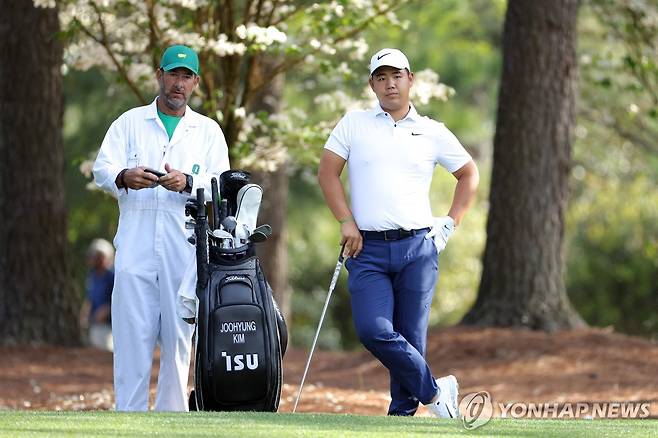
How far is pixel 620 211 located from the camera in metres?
27.6

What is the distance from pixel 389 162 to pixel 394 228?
364 mm

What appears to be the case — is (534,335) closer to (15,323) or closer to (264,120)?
(264,120)

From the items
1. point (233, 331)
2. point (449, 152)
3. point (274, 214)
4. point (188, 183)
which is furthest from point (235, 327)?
point (274, 214)

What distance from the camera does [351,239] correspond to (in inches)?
319

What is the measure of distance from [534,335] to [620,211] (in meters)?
14.7

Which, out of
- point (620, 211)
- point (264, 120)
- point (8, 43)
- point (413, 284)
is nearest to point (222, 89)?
point (264, 120)

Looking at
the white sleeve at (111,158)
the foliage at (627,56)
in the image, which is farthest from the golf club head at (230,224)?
the foliage at (627,56)

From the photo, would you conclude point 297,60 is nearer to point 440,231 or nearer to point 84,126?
point 440,231

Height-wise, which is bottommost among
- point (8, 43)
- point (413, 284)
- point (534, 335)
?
point (534, 335)

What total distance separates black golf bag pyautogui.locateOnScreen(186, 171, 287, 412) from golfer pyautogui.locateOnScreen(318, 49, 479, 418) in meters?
0.63

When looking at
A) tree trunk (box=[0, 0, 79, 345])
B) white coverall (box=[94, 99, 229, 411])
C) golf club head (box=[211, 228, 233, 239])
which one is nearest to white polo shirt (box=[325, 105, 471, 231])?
white coverall (box=[94, 99, 229, 411])

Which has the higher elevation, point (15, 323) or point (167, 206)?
point (167, 206)

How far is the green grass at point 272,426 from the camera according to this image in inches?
253

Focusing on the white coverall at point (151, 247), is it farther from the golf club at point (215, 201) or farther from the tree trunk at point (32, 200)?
the tree trunk at point (32, 200)
